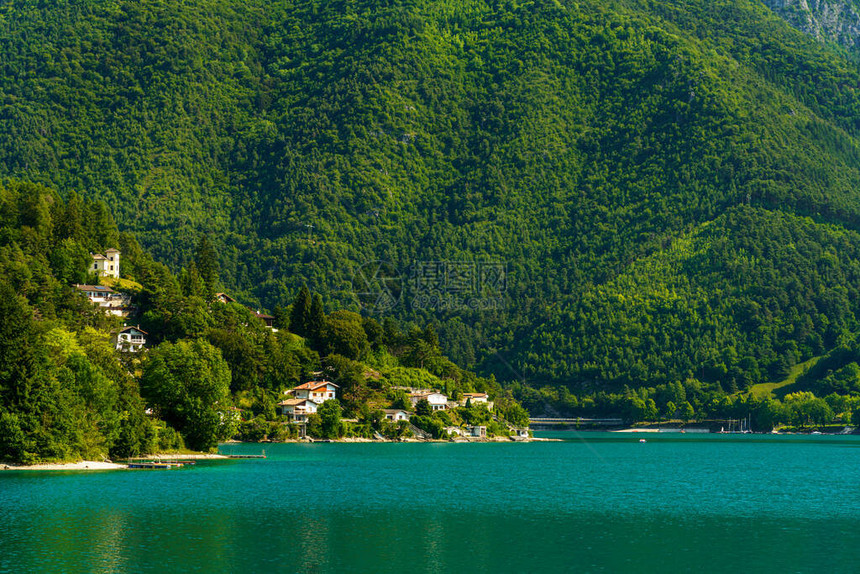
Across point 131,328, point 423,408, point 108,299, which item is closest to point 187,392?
point 131,328

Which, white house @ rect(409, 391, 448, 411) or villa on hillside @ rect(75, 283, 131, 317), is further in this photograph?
white house @ rect(409, 391, 448, 411)

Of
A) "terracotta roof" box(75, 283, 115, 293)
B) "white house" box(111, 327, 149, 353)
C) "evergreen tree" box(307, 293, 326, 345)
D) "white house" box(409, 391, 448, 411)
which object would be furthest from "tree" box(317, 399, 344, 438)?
"terracotta roof" box(75, 283, 115, 293)

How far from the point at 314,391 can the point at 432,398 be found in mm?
27471

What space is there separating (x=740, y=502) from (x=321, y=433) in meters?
93.5

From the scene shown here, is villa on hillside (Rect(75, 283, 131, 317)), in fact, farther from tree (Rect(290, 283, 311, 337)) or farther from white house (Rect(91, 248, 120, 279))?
tree (Rect(290, 283, 311, 337))

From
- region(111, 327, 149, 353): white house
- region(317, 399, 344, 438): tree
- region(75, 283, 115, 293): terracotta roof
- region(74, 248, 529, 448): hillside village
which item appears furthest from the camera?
region(317, 399, 344, 438): tree


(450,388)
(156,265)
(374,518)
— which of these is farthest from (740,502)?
(450,388)

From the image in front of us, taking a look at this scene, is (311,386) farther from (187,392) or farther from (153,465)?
(153,465)

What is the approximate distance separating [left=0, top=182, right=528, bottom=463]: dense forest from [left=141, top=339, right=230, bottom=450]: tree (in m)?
0.14

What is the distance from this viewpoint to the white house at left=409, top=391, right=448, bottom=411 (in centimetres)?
18088

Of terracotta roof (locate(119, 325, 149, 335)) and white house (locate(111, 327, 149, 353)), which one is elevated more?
terracotta roof (locate(119, 325, 149, 335))

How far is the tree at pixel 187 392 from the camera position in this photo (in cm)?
10381

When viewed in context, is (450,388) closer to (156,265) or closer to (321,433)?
(321,433)

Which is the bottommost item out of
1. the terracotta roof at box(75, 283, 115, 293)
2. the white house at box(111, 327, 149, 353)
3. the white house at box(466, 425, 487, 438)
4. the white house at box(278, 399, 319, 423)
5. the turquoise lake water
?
the turquoise lake water
